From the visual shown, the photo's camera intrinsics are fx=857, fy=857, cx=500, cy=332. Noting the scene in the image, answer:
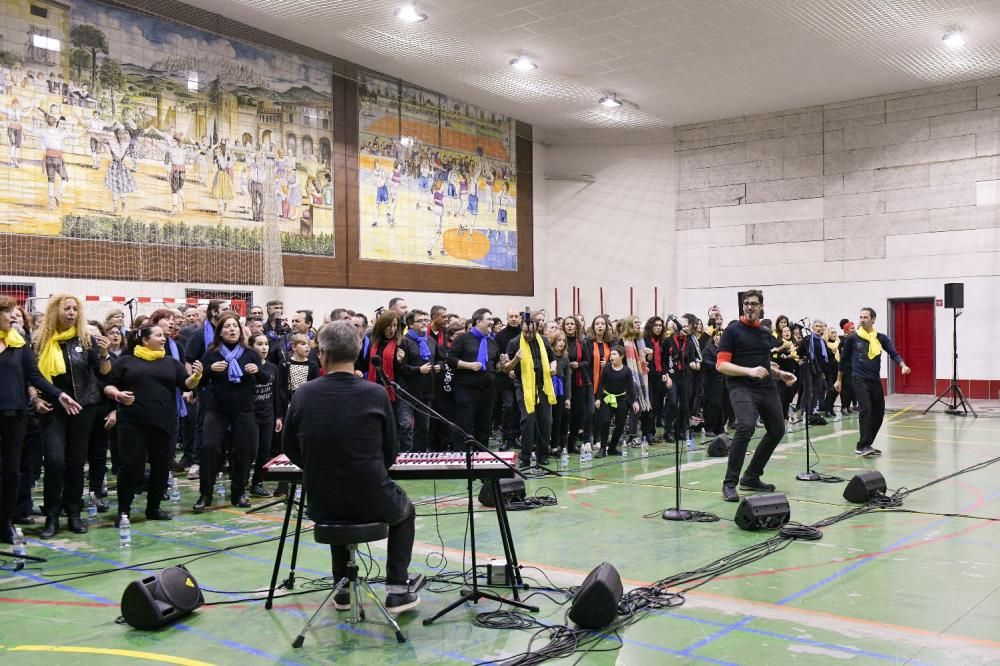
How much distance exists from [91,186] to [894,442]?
12890mm

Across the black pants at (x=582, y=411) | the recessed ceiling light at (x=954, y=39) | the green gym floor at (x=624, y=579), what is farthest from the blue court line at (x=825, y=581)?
the recessed ceiling light at (x=954, y=39)

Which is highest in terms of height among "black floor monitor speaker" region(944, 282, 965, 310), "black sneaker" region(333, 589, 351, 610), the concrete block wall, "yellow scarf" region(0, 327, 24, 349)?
the concrete block wall

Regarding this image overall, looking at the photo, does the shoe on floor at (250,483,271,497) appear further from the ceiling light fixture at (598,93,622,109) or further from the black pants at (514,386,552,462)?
the ceiling light fixture at (598,93,622,109)

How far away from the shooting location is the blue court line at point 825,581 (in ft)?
14.0

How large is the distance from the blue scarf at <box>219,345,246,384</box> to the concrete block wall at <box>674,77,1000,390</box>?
686 inches

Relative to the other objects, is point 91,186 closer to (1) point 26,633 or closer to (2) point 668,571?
(1) point 26,633

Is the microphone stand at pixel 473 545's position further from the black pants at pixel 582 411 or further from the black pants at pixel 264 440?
the black pants at pixel 582 411

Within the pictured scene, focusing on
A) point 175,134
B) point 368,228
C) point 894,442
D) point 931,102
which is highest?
point 931,102

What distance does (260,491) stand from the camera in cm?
870

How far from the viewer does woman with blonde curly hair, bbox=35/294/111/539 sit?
22.7 feet

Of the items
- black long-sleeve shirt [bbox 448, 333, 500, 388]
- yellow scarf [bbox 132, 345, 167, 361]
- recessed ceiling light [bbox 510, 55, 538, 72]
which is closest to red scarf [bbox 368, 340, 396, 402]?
black long-sleeve shirt [bbox 448, 333, 500, 388]

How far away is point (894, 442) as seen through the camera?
1214 centimetres

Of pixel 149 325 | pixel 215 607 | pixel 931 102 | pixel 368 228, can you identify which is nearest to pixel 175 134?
pixel 368 228

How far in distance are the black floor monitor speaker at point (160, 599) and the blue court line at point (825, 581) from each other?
8.88ft
